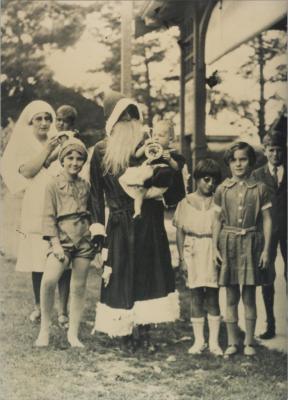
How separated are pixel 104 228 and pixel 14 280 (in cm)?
48

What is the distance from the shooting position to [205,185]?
254 centimetres

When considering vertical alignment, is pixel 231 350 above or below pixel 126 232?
below

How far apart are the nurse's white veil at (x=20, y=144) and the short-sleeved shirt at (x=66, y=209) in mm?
157

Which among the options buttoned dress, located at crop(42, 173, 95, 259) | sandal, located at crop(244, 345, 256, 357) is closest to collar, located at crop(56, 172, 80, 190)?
buttoned dress, located at crop(42, 173, 95, 259)

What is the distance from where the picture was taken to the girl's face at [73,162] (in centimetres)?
252

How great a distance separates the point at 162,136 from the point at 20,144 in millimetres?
649

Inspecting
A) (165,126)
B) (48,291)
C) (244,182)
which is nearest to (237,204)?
(244,182)

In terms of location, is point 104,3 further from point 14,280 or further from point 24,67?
point 14,280

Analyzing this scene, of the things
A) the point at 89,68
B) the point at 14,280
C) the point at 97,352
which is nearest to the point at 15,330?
the point at 14,280

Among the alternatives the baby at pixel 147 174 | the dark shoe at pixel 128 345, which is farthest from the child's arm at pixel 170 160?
the dark shoe at pixel 128 345

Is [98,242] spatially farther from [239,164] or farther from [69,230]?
[239,164]

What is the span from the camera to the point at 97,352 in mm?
2521

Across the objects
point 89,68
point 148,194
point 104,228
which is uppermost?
point 89,68

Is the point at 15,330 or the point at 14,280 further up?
the point at 14,280
